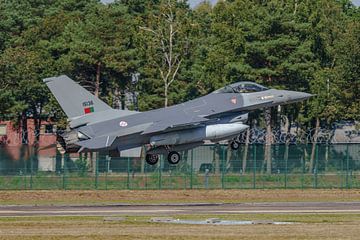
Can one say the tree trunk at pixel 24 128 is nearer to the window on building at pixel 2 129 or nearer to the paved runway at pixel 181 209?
the window on building at pixel 2 129

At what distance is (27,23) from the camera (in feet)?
395

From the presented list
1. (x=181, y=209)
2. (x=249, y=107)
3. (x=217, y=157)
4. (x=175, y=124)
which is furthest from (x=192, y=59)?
(x=181, y=209)

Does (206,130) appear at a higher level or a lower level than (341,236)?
higher

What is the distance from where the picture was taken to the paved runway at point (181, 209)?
54.3 m

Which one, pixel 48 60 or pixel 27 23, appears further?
pixel 27 23

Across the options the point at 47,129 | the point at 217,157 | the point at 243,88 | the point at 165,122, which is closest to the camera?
the point at 165,122

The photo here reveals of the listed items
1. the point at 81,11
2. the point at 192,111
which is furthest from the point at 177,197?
the point at 81,11

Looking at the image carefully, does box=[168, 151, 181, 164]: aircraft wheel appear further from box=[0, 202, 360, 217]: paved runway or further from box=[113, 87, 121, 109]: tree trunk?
box=[113, 87, 121, 109]: tree trunk

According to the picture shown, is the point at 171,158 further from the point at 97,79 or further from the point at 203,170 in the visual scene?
the point at 97,79

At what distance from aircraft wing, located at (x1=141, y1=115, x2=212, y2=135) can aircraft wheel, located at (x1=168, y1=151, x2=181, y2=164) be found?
3.74 ft

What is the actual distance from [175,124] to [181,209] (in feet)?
13.0

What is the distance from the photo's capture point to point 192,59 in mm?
104750

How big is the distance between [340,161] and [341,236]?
1287 inches

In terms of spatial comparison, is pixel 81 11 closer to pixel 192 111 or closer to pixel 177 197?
pixel 177 197
